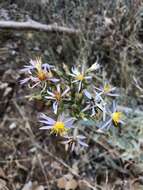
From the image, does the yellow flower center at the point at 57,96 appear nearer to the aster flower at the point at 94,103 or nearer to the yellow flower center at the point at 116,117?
the aster flower at the point at 94,103

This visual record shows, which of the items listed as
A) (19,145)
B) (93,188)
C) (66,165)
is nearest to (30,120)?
(19,145)

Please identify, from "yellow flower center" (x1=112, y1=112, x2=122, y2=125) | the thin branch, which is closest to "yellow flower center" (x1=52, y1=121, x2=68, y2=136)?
"yellow flower center" (x1=112, y1=112, x2=122, y2=125)

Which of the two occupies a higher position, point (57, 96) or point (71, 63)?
point (57, 96)

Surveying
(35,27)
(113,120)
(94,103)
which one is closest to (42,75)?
(94,103)

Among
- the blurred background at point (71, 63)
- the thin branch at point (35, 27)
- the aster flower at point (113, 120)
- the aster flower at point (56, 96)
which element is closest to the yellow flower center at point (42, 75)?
the aster flower at point (56, 96)

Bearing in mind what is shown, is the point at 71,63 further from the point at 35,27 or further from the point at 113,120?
the point at 113,120
